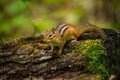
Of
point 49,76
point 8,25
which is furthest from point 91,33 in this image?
point 8,25

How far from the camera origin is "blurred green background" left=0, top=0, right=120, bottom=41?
8.48 m

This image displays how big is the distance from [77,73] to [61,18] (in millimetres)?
5476

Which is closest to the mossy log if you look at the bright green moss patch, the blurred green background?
the bright green moss patch

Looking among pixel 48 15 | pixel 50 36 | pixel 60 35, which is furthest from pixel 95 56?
pixel 48 15

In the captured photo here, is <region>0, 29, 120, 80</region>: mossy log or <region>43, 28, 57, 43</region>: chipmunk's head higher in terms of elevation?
<region>43, 28, 57, 43</region>: chipmunk's head

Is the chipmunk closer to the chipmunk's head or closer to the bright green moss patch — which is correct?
the chipmunk's head

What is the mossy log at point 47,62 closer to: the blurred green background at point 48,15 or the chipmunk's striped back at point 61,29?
the chipmunk's striped back at point 61,29

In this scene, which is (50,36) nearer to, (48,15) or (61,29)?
(61,29)

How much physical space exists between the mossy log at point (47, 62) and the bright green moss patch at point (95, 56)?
0.05ft

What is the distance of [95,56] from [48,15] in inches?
203

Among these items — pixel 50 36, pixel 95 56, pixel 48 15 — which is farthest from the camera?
pixel 48 15

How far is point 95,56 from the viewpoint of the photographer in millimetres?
5168

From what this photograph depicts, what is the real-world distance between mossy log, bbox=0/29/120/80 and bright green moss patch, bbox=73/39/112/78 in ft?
0.05

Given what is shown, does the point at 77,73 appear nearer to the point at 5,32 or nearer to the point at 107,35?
the point at 107,35
